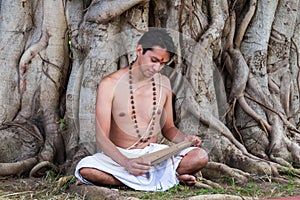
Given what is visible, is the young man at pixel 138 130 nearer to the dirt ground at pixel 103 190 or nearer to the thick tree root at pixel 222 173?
the dirt ground at pixel 103 190

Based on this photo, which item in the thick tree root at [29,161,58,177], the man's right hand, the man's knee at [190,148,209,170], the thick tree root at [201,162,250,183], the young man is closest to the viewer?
the man's right hand

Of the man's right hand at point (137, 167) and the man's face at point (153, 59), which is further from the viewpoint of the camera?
the man's face at point (153, 59)

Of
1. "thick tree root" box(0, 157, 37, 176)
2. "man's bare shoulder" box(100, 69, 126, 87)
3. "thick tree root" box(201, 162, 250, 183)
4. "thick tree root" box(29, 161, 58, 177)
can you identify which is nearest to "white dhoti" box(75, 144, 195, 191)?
"man's bare shoulder" box(100, 69, 126, 87)

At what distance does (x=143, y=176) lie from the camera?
347 cm

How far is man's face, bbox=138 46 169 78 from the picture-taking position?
3.45 m

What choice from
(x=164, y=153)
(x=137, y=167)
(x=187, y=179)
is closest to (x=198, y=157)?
(x=187, y=179)

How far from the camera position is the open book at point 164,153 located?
11.1 ft

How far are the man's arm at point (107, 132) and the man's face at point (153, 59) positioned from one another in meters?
0.23

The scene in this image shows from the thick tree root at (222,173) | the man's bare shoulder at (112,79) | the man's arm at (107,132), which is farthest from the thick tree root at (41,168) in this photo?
the thick tree root at (222,173)

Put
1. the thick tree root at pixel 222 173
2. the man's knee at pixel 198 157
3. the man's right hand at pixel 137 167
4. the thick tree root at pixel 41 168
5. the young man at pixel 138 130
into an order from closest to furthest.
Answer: the man's right hand at pixel 137 167 → the young man at pixel 138 130 → the man's knee at pixel 198 157 → the thick tree root at pixel 222 173 → the thick tree root at pixel 41 168

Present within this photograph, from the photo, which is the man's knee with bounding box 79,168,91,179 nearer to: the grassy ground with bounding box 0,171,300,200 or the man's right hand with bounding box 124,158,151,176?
the grassy ground with bounding box 0,171,300,200

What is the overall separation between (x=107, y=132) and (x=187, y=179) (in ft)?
2.13

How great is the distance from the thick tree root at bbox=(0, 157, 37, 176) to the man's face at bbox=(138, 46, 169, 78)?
4.59 feet

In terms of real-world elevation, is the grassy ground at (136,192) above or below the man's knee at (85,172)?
below
